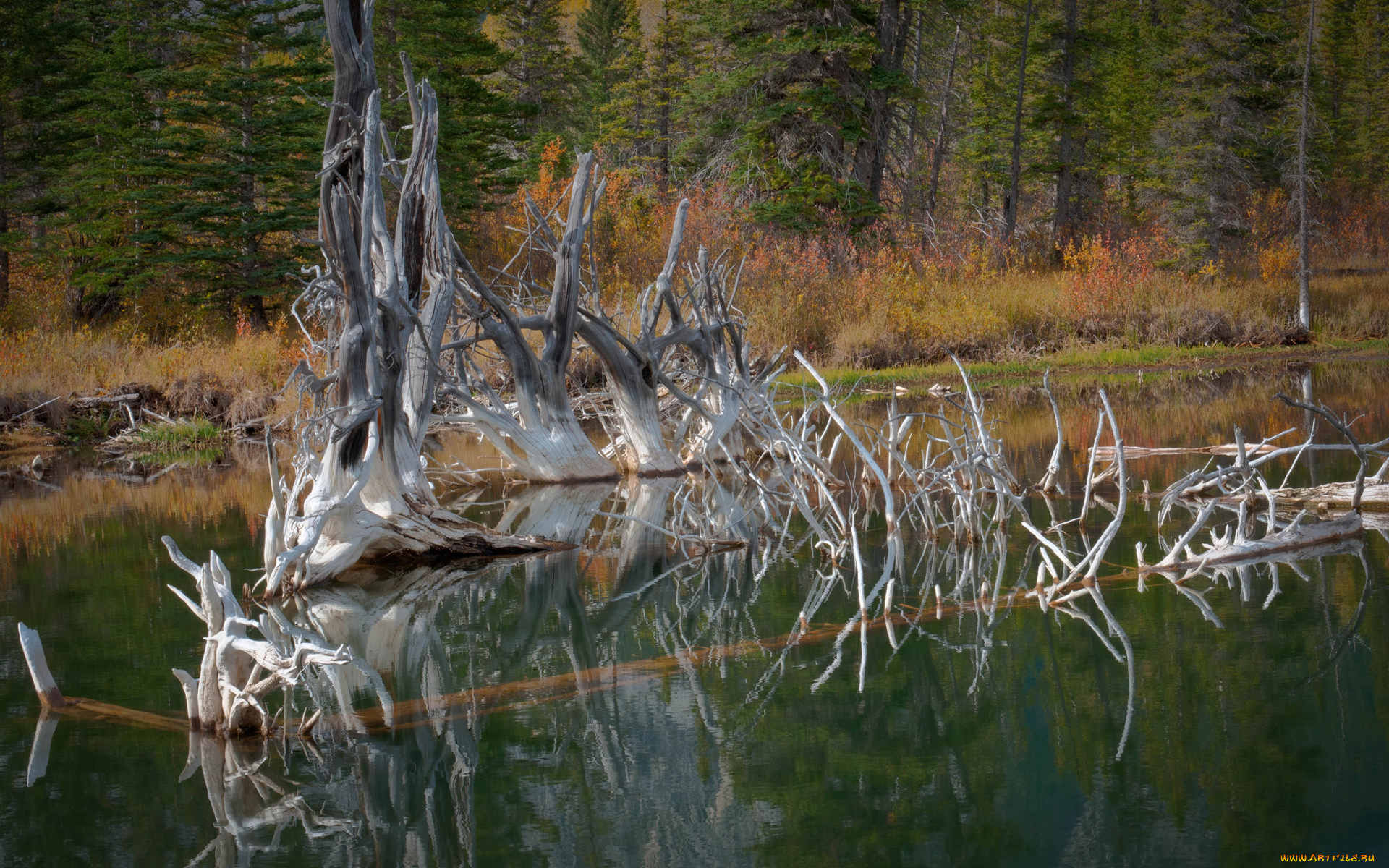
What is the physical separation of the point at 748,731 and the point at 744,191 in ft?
63.6

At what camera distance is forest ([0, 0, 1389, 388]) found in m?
18.1

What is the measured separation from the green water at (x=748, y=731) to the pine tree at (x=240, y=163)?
15100 mm

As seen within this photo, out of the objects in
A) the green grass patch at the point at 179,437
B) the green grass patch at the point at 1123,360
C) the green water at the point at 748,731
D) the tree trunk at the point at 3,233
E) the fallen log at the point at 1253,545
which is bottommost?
the green water at the point at 748,731

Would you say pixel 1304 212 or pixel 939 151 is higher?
pixel 939 151

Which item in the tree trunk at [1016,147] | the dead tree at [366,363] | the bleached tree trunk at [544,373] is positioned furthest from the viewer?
the tree trunk at [1016,147]

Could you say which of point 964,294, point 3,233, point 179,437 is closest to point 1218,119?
point 964,294

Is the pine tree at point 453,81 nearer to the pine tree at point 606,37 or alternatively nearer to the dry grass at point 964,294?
the dry grass at point 964,294

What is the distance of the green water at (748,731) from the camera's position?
280 centimetres

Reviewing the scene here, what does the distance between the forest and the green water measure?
11.5 m

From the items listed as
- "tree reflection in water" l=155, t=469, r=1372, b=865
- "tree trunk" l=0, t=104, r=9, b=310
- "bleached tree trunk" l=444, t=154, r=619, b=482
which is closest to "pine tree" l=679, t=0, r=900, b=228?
"bleached tree trunk" l=444, t=154, r=619, b=482

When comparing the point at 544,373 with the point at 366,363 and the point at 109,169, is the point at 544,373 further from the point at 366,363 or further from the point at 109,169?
the point at 109,169

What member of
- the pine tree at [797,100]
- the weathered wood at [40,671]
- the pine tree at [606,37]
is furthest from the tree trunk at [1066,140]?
the weathered wood at [40,671]

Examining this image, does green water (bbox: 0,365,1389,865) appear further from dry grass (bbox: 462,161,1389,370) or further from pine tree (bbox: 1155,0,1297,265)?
pine tree (bbox: 1155,0,1297,265)

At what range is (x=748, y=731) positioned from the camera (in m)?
3.53
